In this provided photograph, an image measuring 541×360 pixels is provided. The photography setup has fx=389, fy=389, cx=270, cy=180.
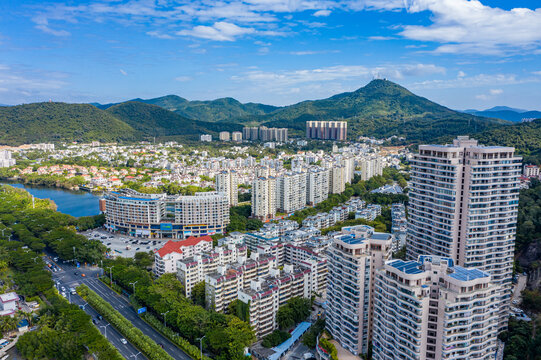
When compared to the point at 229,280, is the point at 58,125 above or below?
above

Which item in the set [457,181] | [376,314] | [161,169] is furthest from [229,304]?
[161,169]

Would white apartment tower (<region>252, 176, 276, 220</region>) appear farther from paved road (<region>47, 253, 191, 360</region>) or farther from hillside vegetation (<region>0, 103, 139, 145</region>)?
hillside vegetation (<region>0, 103, 139, 145</region>)

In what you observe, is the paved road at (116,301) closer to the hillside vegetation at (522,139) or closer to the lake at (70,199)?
the lake at (70,199)

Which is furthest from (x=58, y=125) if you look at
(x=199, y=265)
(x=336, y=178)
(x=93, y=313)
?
(x=199, y=265)

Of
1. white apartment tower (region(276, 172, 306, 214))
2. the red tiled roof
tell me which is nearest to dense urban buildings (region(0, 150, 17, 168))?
white apartment tower (region(276, 172, 306, 214))

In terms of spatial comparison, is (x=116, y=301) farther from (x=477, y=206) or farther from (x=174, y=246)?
(x=477, y=206)

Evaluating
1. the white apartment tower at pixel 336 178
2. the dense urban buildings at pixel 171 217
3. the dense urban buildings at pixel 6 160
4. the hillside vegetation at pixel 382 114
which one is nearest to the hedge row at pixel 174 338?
the dense urban buildings at pixel 171 217
